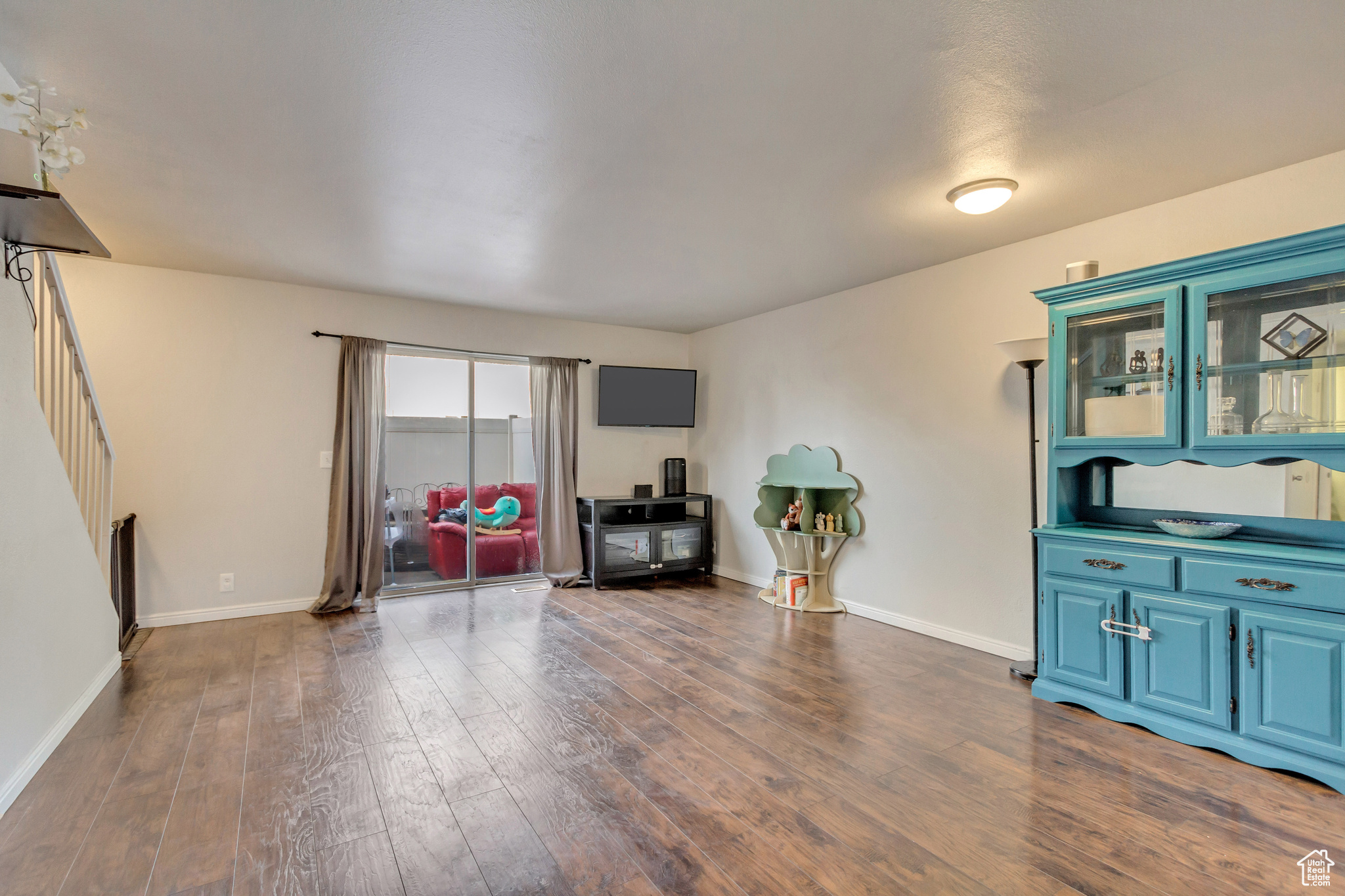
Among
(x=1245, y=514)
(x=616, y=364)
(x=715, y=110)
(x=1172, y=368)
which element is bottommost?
(x=1245, y=514)

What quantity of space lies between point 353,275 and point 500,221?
5.52ft

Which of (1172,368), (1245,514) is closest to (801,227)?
(1172,368)

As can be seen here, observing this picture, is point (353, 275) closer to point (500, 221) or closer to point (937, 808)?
point (500, 221)

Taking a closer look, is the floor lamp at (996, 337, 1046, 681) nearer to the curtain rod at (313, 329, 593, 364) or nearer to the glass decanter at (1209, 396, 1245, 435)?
the glass decanter at (1209, 396, 1245, 435)

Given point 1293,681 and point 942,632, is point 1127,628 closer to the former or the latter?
point 1293,681

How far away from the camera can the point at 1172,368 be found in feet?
8.87

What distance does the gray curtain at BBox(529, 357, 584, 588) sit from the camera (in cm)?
557

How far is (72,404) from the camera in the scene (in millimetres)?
3057

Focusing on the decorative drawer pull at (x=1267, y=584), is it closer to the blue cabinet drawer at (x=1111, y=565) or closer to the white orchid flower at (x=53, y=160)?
the blue cabinet drawer at (x=1111, y=565)

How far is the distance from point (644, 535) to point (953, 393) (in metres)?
2.95

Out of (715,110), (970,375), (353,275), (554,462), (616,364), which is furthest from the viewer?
(616,364)

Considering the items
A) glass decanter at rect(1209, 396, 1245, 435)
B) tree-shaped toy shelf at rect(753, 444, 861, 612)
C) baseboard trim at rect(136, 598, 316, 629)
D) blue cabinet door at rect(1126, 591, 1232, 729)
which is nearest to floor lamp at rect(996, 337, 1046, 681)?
blue cabinet door at rect(1126, 591, 1232, 729)

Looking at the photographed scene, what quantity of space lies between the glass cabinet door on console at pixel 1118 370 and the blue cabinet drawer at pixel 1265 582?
55 centimetres

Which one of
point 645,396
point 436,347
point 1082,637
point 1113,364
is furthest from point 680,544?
point 1113,364
